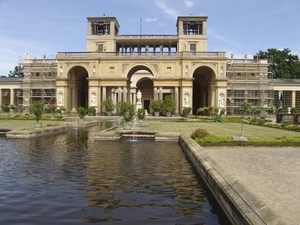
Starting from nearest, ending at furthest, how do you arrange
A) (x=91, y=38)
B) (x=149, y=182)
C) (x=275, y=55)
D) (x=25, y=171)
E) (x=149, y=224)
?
(x=149, y=224)
(x=149, y=182)
(x=25, y=171)
(x=91, y=38)
(x=275, y=55)

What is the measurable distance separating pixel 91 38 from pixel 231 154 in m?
49.1

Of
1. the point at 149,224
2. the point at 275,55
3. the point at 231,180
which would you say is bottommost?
the point at 149,224

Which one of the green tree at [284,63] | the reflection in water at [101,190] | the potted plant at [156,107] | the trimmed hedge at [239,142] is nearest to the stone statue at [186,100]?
the potted plant at [156,107]

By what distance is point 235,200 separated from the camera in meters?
5.14

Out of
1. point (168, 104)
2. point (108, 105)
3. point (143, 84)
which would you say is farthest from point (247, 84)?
point (108, 105)

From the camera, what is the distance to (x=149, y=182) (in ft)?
25.6

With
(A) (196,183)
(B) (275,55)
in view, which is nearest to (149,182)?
(A) (196,183)

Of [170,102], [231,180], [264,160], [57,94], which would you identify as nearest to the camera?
[231,180]

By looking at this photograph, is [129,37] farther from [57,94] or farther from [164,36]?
[57,94]

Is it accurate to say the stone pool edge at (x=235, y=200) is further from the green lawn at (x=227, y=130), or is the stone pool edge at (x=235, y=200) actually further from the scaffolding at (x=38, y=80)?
the scaffolding at (x=38, y=80)

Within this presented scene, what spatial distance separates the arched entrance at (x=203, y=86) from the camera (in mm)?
53006

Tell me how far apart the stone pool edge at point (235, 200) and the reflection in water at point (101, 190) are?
27cm

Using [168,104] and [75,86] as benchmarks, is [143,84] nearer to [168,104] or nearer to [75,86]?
[75,86]

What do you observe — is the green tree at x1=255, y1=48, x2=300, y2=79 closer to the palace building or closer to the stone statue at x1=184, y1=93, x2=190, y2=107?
the palace building
